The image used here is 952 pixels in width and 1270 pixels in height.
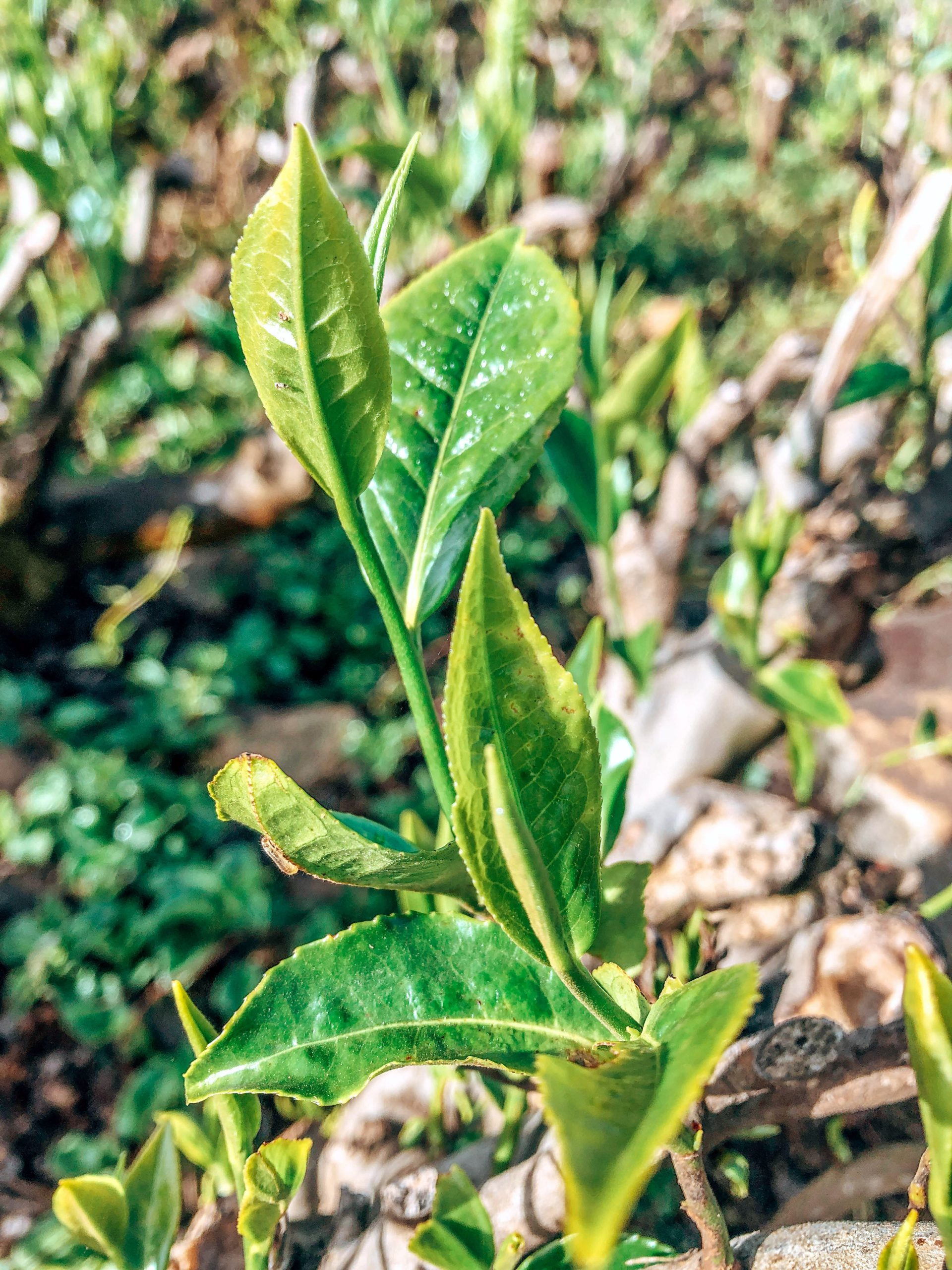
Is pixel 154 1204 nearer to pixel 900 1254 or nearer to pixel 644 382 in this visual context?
pixel 900 1254

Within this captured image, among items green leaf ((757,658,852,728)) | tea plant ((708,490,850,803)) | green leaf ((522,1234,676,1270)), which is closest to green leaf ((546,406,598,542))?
tea plant ((708,490,850,803))

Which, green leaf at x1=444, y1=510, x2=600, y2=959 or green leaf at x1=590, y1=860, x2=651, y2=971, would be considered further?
green leaf at x1=590, y1=860, x2=651, y2=971

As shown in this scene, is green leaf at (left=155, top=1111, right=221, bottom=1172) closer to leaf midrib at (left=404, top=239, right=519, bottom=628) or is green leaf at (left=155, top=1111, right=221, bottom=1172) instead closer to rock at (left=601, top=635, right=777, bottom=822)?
leaf midrib at (left=404, top=239, right=519, bottom=628)

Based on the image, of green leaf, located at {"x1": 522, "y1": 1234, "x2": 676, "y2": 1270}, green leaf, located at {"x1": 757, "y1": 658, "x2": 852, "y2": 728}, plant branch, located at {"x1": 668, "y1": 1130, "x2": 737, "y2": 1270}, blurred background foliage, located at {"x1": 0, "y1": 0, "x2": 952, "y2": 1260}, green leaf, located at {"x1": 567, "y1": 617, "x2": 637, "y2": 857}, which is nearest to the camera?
plant branch, located at {"x1": 668, "y1": 1130, "x2": 737, "y2": 1270}

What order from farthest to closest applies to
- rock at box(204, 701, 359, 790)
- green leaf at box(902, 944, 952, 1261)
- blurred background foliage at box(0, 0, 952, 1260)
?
rock at box(204, 701, 359, 790) → blurred background foliage at box(0, 0, 952, 1260) → green leaf at box(902, 944, 952, 1261)

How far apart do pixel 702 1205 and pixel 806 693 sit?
2.94 feet

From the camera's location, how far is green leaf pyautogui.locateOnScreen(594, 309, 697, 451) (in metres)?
1.48

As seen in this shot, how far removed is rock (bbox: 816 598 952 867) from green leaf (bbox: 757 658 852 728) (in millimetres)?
149

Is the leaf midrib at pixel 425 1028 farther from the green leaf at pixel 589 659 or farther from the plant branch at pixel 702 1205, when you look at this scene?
the green leaf at pixel 589 659

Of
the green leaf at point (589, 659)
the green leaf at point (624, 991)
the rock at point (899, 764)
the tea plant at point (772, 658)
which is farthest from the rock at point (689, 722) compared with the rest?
the green leaf at point (624, 991)

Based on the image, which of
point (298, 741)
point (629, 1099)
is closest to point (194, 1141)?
point (629, 1099)

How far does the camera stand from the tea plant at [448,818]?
390mm

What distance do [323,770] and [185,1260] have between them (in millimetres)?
947

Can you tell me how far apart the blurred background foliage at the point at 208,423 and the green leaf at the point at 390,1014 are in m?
0.92
